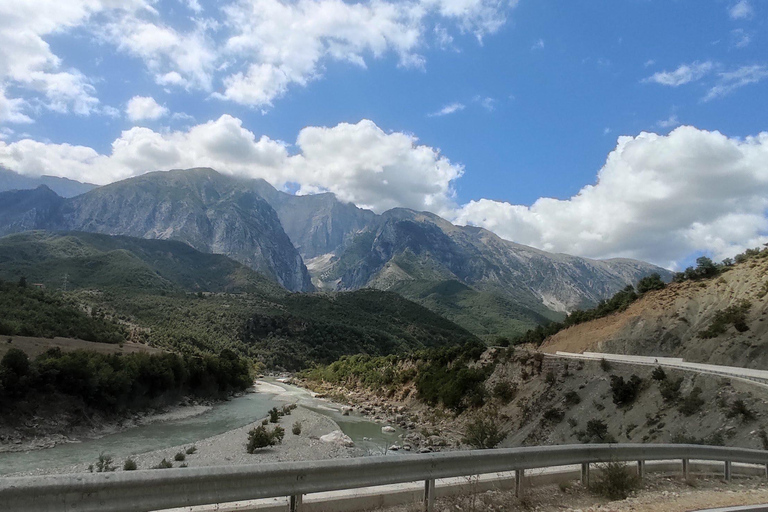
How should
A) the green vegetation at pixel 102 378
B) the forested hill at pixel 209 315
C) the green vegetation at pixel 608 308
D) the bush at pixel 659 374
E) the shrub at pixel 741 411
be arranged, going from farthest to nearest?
1. the forested hill at pixel 209 315
2. the green vegetation at pixel 608 308
3. the green vegetation at pixel 102 378
4. the bush at pixel 659 374
5. the shrub at pixel 741 411

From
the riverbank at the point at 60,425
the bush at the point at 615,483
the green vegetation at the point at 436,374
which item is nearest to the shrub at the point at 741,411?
the bush at the point at 615,483

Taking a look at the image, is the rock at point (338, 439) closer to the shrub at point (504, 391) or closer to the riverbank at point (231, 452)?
the riverbank at point (231, 452)

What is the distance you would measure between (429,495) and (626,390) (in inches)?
1080

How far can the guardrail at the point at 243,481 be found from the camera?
12.8 feet

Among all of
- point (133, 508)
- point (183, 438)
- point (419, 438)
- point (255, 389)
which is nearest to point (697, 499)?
point (133, 508)

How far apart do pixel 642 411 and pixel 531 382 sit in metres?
13.0

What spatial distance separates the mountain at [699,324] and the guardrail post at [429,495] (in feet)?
113

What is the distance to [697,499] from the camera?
8.67m

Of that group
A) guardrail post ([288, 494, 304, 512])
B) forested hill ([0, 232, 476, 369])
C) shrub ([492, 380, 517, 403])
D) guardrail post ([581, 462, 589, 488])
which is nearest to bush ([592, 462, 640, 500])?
guardrail post ([581, 462, 589, 488])

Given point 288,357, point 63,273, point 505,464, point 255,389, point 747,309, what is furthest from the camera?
point 63,273

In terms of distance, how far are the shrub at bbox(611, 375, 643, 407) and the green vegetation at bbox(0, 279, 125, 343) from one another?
55.5m

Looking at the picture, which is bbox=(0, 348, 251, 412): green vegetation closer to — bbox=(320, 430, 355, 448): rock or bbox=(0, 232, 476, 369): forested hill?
bbox=(0, 232, 476, 369): forested hill

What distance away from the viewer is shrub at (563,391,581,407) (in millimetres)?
32181

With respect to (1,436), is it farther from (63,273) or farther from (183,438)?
(63,273)
